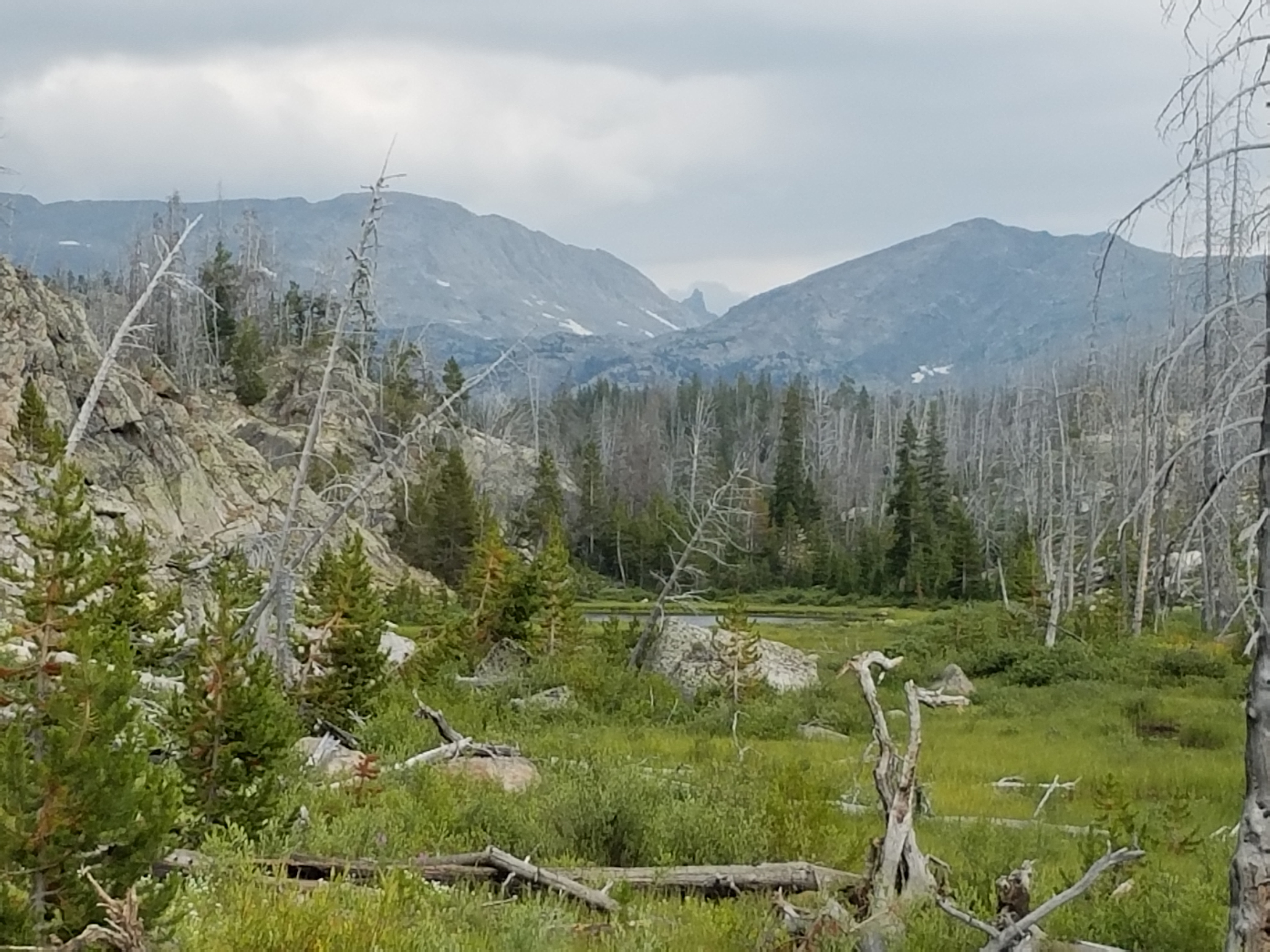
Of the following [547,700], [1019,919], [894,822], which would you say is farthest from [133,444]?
[1019,919]

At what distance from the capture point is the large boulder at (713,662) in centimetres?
2470

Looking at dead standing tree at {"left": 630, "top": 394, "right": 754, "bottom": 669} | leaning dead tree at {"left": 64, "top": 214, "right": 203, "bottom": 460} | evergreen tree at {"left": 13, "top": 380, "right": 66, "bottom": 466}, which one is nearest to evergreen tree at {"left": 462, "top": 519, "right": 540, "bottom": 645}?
dead standing tree at {"left": 630, "top": 394, "right": 754, "bottom": 669}

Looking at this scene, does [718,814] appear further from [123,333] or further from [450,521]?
[450,521]

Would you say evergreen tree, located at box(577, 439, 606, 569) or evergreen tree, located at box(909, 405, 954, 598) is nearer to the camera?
evergreen tree, located at box(909, 405, 954, 598)

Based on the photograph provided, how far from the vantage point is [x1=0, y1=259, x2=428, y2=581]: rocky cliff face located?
3200 cm

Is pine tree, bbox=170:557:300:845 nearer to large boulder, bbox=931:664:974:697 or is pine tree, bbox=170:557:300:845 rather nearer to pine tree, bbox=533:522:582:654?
pine tree, bbox=533:522:582:654

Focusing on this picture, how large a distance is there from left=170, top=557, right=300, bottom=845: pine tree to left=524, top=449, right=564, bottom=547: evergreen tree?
52.7 meters

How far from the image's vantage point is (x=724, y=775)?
11.5 metres

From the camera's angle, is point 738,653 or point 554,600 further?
point 554,600

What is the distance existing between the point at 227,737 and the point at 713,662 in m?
17.5

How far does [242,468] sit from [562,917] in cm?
4152

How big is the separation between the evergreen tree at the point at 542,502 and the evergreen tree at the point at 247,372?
48.6ft

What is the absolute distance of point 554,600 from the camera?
83.2 ft

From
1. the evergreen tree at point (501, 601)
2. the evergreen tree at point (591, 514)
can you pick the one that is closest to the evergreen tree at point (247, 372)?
the evergreen tree at point (591, 514)
